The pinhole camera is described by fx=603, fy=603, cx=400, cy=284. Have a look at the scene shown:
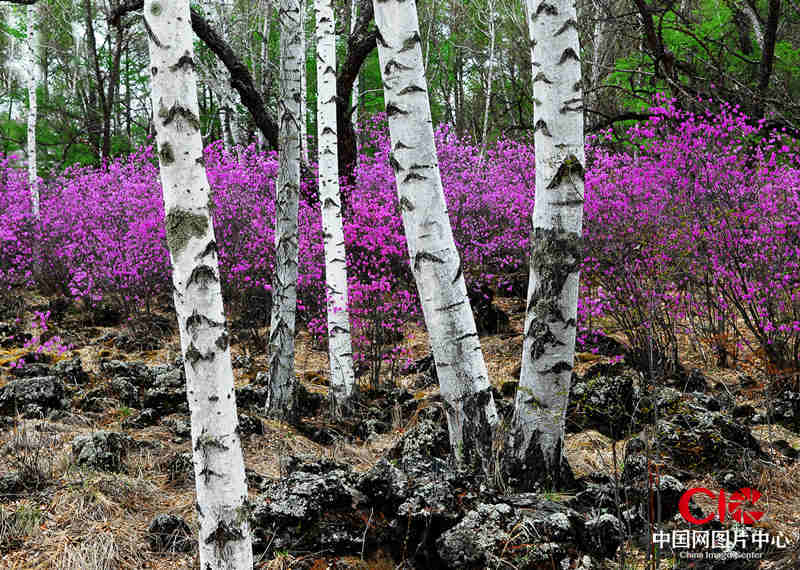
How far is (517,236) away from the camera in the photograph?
26.2 ft

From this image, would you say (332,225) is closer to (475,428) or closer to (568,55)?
(475,428)

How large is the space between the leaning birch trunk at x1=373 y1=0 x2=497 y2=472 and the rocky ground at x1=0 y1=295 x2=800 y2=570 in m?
0.36

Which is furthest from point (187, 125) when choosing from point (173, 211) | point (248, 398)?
point (248, 398)

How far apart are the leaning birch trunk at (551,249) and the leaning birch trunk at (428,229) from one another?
9.9 inches

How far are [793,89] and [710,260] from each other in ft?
31.7

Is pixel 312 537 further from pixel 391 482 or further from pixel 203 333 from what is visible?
pixel 203 333

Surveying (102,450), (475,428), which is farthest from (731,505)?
(102,450)

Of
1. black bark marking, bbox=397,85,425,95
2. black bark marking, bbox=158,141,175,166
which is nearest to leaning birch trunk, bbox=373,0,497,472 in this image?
black bark marking, bbox=397,85,425,95

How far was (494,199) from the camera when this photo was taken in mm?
8398

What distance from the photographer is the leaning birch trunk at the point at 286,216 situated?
470cm

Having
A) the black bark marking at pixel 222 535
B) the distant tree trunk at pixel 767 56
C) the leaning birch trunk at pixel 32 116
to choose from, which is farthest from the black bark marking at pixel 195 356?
the leaning birch trunk at pixel 32 116

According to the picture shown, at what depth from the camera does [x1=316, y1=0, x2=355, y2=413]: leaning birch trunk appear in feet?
17.2

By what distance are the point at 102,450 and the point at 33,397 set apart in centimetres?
148

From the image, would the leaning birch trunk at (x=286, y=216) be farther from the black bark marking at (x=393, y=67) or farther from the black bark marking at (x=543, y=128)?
the black bark marking at (x=543, y=128)
